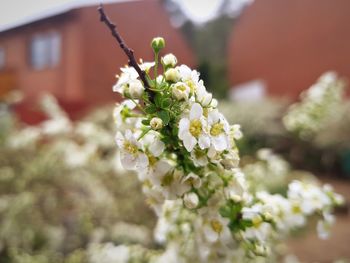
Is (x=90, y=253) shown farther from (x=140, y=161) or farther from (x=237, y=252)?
(x=140, y=161)

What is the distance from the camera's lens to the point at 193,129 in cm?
78

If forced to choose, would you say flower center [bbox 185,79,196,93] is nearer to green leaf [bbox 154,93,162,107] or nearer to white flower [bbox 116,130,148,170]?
green leaf [bbox 154,93,162,107]

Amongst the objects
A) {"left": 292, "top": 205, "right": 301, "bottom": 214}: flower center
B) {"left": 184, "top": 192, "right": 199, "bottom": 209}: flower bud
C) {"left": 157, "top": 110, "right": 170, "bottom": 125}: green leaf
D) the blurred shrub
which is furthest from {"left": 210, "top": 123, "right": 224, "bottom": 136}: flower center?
the blurred shrub

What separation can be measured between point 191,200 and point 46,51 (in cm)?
905

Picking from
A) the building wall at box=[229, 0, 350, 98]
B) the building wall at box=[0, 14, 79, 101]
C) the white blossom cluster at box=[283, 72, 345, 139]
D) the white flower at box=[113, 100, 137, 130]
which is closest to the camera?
the white flower at box=[113, 100, 137, 130]

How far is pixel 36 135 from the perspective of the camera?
3.92 meters

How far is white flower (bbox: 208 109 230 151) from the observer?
32.4 inches

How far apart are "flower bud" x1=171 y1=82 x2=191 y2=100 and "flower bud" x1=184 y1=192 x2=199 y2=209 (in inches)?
11.1

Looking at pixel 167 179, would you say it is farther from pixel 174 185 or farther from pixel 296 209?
pixel 296 209

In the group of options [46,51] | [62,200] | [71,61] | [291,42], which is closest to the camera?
[62,200]

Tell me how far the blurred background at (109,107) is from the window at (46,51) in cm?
3

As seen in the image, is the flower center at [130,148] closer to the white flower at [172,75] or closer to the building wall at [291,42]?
the white flower at [172,75]

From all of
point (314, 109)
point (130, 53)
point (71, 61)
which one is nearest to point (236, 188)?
point (130, 53)

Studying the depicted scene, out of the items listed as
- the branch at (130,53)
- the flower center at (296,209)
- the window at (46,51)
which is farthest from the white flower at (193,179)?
the window at (46,51)
